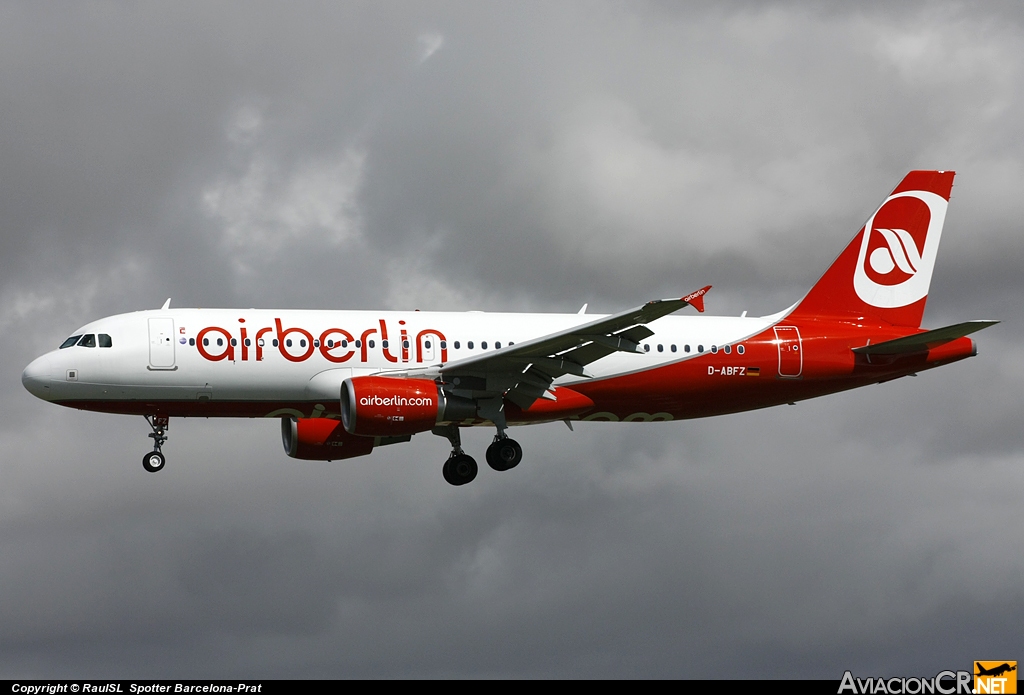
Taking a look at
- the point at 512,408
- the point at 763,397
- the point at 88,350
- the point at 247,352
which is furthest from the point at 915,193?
the point at 88,350

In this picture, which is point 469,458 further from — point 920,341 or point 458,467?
point 920,341

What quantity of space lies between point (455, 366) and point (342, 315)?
3.86 meters

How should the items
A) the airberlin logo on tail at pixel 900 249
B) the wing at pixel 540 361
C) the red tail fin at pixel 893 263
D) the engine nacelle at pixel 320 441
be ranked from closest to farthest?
the wing at pixel 540 361 → the engine nacelle at pixel 320 441 → the red tail fin at pixel 893 263 → the airberlin logo on tail at pixel 900 249

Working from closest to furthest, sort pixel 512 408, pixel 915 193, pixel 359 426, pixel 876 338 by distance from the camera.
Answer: pixel 359 426 → pixel 512 408 → pixel 876 338 → pixel 915 193

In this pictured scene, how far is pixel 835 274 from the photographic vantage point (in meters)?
45.6

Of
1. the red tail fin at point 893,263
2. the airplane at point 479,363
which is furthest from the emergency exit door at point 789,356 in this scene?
the red tail fin at point 893,263

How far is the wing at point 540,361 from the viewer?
37.1 meters

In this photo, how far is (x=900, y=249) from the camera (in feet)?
152

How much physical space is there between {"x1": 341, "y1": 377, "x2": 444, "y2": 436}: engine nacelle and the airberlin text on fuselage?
118 cm

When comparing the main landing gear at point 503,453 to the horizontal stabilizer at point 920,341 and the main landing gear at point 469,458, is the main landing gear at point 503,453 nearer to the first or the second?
the main landing gear at point 469,458

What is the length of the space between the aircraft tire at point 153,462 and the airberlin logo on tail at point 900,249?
22.3 meters

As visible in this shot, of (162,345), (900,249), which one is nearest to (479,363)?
(162,345)

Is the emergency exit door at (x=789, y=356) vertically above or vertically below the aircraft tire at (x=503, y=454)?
above

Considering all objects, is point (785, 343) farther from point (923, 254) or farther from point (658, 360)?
point (923, 254)
